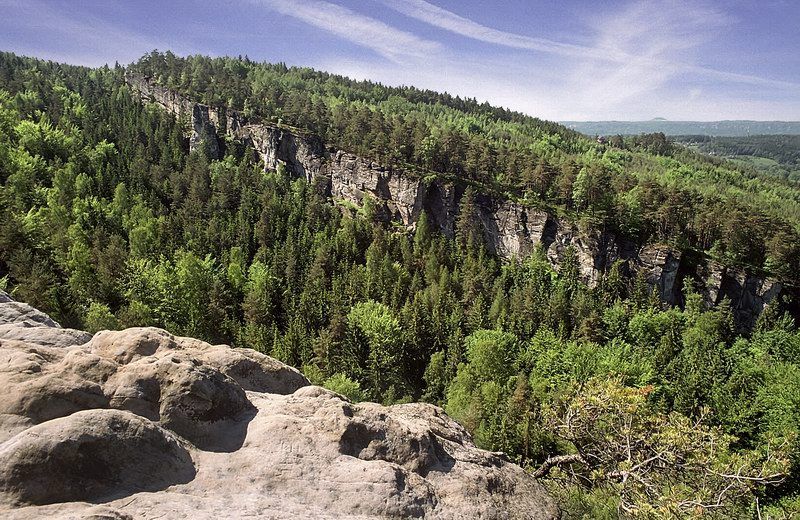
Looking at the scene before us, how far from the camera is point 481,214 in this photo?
118m

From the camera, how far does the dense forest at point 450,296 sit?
2503 centimetres

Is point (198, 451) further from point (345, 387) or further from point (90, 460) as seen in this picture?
point (345, 387)

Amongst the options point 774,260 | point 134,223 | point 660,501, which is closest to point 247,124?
point 134,223

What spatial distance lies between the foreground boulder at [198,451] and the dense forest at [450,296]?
Answer: 8381mm

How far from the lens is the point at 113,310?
223 ft

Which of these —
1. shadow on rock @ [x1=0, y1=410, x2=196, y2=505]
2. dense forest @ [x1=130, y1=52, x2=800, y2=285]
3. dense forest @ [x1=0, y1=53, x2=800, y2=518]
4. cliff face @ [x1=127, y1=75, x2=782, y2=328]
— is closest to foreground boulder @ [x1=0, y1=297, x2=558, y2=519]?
shadow on rock @ [x1=0, y1=410, x2=196, y2=505]

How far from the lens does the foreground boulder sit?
33.9 ft

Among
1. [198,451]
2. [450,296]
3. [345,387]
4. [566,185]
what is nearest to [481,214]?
[566,185]

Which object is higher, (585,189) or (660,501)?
(585,189)

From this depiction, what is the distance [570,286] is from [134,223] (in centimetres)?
8853

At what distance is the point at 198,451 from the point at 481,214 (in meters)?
109

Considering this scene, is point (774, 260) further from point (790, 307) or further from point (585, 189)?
point (585, 189)

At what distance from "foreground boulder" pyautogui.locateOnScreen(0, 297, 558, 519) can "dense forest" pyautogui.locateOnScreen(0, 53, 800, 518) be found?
8.38 meters

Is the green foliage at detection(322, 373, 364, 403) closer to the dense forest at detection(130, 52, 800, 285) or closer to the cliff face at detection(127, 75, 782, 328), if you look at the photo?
the cliff face at detection(127, 75, 782, 328)
